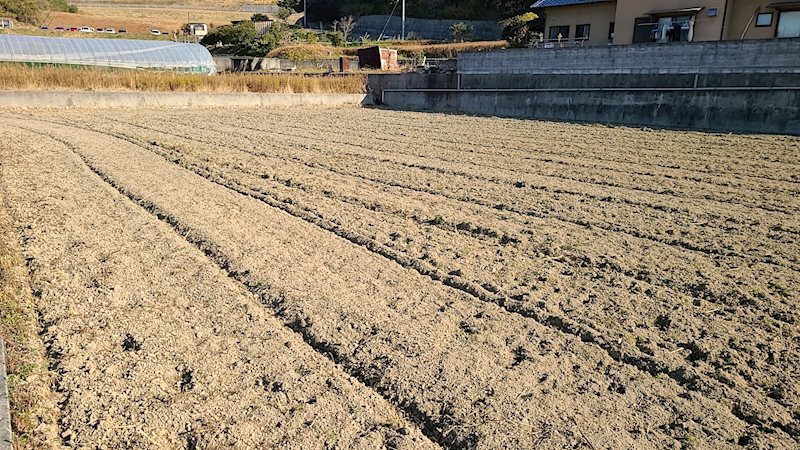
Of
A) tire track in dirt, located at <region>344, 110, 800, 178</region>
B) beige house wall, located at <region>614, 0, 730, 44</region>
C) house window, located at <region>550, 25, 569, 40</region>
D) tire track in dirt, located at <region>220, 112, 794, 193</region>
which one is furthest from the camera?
house window, located at <region>550, 25, 569, 40</region>

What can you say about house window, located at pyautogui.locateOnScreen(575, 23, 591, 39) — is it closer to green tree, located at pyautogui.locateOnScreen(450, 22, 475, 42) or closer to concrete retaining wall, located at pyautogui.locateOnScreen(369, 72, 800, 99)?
concrete retaining wall, located at pyautogui.locateOnScreen(369, 72, 800, 99)

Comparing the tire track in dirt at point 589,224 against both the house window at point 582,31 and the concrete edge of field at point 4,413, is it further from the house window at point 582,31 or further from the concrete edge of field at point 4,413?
the house window at point 582,31

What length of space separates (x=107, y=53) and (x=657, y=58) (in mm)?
19226

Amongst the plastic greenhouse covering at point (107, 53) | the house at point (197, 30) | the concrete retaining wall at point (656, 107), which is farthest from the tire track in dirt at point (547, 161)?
the house at point (197, 30)

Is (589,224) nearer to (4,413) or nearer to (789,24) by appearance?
(4,413)

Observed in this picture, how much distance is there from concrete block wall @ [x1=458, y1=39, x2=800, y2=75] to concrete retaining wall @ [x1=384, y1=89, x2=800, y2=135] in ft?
3.66

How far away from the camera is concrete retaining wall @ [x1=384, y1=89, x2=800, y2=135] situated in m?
11.0

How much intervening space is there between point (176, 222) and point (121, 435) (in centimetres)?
275

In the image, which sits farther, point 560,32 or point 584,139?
point 560,32

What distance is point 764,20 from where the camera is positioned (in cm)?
1672

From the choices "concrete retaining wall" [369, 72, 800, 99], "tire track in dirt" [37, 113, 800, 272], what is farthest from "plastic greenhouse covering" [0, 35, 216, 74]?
"tire track in dirt" [37, 113, 800, 272]

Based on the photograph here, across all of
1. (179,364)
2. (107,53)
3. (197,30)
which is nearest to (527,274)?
(179,364)

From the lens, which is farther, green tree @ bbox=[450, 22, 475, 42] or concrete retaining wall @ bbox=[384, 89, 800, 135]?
green tree @ bbox=[450, 22, 475, 42]

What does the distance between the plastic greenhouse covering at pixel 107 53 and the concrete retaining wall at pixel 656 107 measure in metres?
12.1
